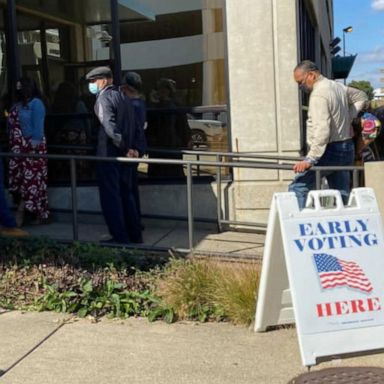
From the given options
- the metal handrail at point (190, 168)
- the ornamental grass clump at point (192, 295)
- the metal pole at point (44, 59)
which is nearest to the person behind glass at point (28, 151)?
the metal handrail at point (190, 168)

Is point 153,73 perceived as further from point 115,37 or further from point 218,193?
point 218,193

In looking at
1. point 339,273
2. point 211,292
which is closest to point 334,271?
point 339,273

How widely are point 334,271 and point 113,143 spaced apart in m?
3.28

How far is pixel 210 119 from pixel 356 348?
4.63 metres

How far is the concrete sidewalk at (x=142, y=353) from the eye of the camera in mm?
4164

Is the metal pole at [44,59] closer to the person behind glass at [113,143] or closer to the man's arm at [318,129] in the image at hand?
the person behind glass at [113,143]

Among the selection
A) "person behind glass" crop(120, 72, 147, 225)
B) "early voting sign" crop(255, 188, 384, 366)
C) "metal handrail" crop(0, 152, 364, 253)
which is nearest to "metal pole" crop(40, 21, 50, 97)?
"person behind glass" crop(120, 72, 147, 225)

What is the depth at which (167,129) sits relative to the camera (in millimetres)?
8336

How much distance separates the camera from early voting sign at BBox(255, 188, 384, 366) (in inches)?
155

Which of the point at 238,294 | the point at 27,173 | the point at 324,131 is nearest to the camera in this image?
the point at 238,294

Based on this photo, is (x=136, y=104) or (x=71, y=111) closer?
(x=136, y=104)

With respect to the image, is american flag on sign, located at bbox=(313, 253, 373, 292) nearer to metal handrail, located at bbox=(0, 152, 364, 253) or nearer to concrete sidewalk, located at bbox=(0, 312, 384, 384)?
concrete sidewalk, located at bbox=(0, 312, 384, 384)

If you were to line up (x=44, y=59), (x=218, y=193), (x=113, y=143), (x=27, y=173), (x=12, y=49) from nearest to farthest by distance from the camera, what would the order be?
(x=113, y=143)
(x=27, y=173)
(x=218, y=193)
(x=12, y=49)
(x=44, y=59)

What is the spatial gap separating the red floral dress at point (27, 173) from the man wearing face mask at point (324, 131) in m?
3.12
